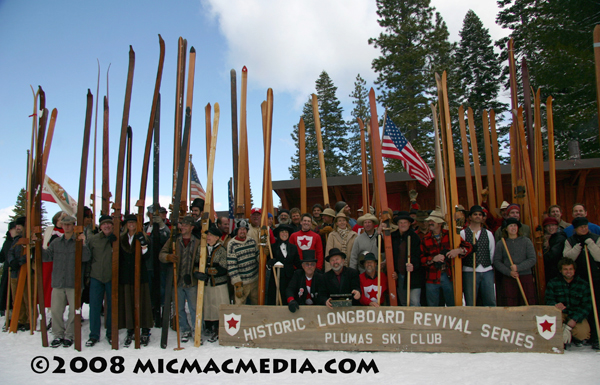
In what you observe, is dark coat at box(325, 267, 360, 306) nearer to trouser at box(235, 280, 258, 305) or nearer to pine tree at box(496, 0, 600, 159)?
trouser at box(235, 280, 258, 305)

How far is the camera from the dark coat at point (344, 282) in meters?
4.93

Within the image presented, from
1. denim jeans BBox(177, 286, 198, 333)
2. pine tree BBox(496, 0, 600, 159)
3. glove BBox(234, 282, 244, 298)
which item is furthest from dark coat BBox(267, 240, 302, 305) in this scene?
pine tree BBox(496, 0, 600, 159)

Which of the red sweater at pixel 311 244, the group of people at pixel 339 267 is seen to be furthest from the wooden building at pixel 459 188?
the red sweater at pixel 311 244

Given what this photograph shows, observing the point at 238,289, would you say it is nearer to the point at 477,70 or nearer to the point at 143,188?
the point at 143,188

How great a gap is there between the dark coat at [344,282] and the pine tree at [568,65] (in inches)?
499

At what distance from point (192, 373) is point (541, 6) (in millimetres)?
18841

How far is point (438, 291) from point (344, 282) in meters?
1.18

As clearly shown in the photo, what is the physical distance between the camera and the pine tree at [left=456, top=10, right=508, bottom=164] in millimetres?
22547

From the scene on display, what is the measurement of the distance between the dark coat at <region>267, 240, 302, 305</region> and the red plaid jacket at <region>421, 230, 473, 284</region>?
1598mm

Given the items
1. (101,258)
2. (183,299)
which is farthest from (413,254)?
(101,258)

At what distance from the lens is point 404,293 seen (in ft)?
16.9

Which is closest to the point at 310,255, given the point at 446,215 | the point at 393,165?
the point at 446,215

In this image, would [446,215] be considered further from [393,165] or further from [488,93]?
[488,93]

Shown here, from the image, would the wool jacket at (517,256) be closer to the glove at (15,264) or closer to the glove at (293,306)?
the glove at (293,306)
